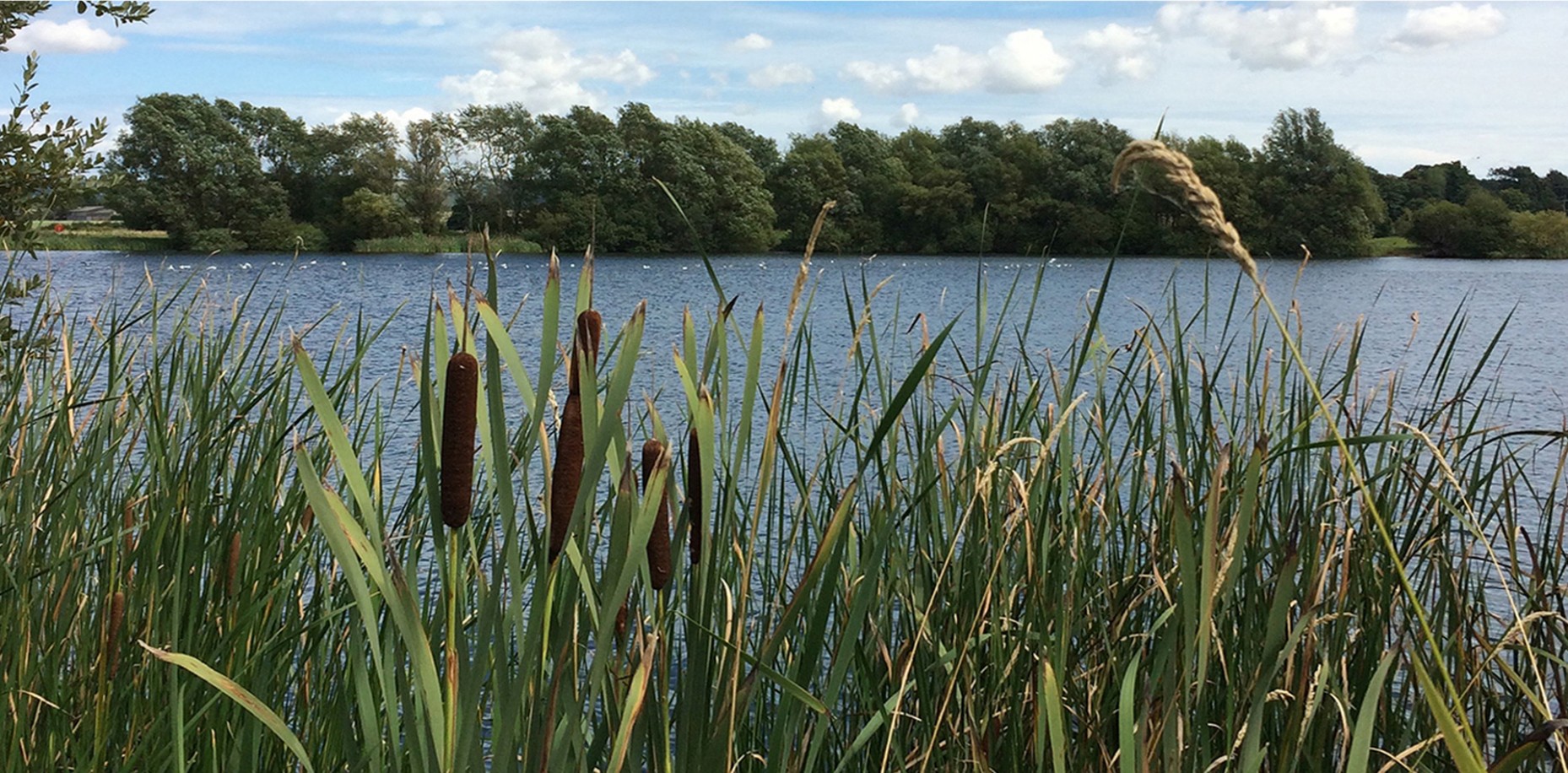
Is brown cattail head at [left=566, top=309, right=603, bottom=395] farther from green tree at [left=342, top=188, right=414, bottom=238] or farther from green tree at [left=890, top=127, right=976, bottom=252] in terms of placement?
green tree at [left=890, top=127, right=976, bottom=252]

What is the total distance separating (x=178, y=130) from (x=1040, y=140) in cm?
4525

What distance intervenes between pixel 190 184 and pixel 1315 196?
177 ft

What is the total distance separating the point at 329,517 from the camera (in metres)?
0.76

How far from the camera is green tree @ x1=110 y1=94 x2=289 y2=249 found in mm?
56000

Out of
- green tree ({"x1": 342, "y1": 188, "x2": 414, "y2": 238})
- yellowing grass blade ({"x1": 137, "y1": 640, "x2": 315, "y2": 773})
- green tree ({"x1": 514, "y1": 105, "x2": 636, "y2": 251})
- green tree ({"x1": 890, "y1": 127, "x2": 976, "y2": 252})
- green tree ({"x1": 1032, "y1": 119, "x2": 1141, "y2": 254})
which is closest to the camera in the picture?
yellowing grass blade ({"x1": 137, "y1": 640, "x2": 315, "y2": 773})

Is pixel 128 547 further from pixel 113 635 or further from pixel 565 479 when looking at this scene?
pixel 565 479

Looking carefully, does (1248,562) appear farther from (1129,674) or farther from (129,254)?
(129,254)

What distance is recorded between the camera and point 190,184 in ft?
189

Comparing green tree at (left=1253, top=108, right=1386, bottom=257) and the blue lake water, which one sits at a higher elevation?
green tree at (left=1253, top=108, right=1386, bottom=257)

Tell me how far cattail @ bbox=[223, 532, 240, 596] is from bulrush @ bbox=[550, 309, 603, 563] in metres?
1.22

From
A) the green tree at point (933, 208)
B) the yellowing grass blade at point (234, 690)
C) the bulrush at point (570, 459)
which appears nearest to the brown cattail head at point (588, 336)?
the bulrush at point (570, 459)

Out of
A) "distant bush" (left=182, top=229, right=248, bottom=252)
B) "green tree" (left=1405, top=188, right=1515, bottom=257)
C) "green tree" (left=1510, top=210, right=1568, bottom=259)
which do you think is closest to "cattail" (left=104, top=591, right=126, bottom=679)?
"distant bush" (left=182, top=229, right=248, bottom=252)

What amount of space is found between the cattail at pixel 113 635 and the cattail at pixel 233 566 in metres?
0.15

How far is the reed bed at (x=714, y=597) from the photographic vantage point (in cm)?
84
